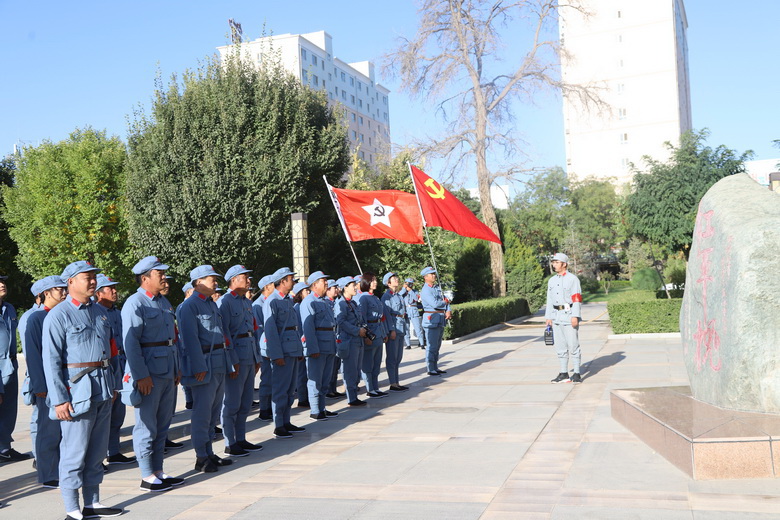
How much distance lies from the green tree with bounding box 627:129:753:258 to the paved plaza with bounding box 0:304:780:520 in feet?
53.0

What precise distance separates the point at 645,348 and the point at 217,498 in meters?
12.3

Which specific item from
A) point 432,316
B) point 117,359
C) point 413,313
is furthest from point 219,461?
point 413,313

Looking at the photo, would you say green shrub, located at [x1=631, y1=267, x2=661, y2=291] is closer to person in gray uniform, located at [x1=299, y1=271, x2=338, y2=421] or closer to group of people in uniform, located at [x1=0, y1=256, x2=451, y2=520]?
group of people in uniform, located at [x1=0, y1=256, x2=451, y2=520]

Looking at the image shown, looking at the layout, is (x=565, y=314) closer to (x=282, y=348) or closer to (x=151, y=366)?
(x=282, y=348)

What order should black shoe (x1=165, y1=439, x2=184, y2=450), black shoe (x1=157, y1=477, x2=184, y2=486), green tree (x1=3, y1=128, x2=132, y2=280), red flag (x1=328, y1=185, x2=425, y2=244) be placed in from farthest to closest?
green tree (x1=3, y1=128, x2=132, y2=280), red flag (x1=328, y1=185, x2=425, y2=244), black shoe (x1=165, y1=439, x2=184, y2=450), black shoe (x1=157, y1=477, x2=184, y2=486)

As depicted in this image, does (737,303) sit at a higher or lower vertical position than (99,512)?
higher

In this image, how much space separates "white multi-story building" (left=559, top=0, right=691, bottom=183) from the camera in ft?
262

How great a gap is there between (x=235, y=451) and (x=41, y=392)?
199 centimetres

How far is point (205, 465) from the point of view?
6820 mm

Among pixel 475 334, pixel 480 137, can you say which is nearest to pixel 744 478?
pixel 475 334

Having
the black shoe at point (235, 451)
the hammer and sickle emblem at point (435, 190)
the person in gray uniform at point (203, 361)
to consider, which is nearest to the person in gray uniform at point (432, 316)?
the hammer and sickle emblem at point (435, 190)

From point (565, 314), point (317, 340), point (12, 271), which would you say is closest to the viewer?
point (317, 340)

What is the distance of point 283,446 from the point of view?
7.84 meters

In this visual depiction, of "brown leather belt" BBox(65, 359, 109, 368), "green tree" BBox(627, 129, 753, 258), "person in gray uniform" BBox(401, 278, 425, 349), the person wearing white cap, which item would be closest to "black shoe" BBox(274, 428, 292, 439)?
"brown leather belt" BBox(65, 359, 109, 368)
